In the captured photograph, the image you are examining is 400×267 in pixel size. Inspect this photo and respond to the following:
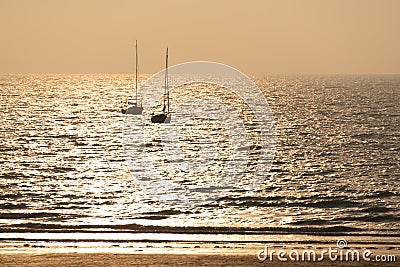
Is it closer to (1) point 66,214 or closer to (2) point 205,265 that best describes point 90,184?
(1) point 66,214

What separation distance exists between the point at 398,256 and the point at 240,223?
11.3 metres

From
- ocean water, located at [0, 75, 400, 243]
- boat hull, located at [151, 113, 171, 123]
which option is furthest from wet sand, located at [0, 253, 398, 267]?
boat hull, located at [151, 113, 171, 123]

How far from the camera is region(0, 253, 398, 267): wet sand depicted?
25641 mm

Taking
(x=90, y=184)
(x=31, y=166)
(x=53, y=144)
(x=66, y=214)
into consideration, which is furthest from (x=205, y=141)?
(x=66, y=214)

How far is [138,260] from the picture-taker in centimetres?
2614

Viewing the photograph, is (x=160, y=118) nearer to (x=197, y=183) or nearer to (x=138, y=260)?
(x=197, y=183)

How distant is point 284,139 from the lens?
278 feet

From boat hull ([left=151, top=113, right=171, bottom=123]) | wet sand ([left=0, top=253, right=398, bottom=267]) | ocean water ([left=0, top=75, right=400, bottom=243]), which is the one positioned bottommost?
ocean water ([left=0, top=75, right=400, bottom=243])

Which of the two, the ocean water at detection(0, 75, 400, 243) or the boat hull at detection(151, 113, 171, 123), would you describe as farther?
the boat hull at detection(151, 113, 171, 123)

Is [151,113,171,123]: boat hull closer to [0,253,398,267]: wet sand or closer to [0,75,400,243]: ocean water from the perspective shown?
[0,75,400,243]: ocean water

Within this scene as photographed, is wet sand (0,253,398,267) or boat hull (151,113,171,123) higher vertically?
boat hull (151,113,171,123)

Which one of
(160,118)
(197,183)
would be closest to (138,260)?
(197,183)

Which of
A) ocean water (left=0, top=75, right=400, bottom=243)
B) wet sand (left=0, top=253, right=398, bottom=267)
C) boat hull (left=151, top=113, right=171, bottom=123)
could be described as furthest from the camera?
boat hull (left=151, top=113, right=171, bottom=123)

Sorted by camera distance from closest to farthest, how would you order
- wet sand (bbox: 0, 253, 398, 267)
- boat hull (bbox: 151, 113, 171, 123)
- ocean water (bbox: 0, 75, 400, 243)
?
wet sand (bbox: 0, 253, 398, 267)
ocean water (bbox: 0, 75, 400, 243)
boat hull (bbox: 151, 113, 171, 123)
